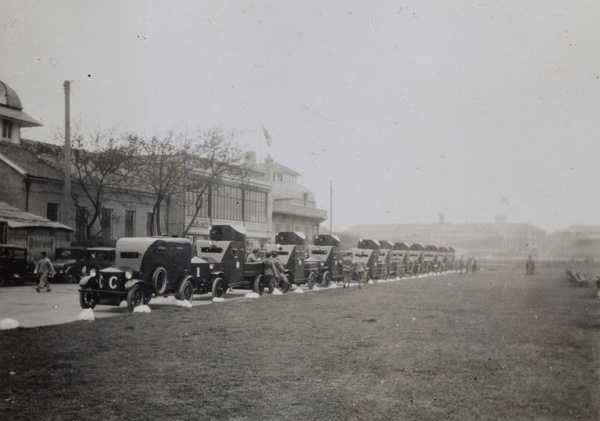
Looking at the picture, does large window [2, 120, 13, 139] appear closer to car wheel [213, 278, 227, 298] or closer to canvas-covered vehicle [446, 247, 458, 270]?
car wheel [213, 278, 227, 298]

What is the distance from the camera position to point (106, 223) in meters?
29.4

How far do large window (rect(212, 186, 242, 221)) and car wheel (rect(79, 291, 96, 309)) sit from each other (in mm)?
25020

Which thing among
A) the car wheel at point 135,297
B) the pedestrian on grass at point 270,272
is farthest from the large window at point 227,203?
the car wheel at point 135,297

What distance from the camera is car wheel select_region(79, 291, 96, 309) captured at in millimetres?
11242

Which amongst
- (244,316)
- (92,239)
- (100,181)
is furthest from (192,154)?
(244,316)

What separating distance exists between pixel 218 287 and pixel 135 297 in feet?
11.3

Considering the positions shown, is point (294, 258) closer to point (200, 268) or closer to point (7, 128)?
point (200, 268)

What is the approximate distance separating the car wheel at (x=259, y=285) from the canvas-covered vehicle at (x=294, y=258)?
64.1 inches

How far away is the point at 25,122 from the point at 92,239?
63.3ft

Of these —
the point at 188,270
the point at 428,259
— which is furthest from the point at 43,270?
the point at 428,259

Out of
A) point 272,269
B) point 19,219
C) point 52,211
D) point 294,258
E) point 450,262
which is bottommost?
point 450,262

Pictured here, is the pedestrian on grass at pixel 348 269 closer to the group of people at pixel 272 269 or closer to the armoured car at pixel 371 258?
the armoured car at pixel 371 258

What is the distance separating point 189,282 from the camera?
13273mm

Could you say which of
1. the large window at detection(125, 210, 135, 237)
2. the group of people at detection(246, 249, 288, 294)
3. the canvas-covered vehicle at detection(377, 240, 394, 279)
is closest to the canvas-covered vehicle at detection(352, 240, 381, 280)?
the canvas-covered vehicle at detection(377, 240, 394, 279)
